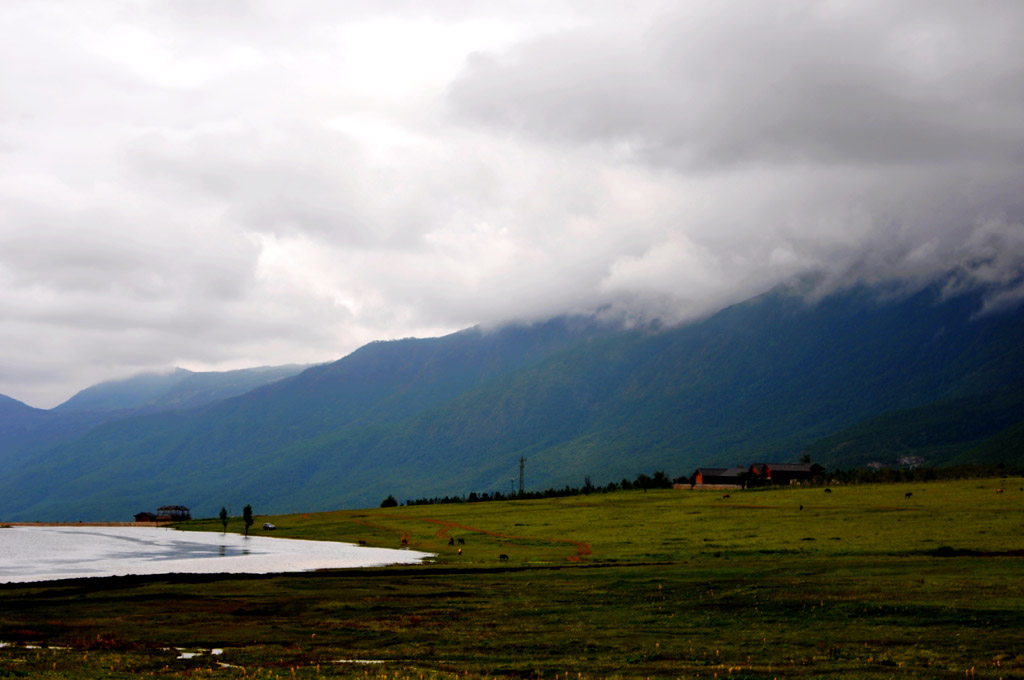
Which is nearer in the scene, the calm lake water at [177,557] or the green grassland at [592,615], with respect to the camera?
the green grassland at [592,615]

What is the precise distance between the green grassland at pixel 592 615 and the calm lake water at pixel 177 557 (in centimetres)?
1293

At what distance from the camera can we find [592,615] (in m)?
53.0

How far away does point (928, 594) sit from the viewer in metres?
52.4

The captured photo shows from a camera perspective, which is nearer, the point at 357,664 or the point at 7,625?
the point at 357,664

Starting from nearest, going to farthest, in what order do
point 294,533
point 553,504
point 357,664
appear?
point 357,664 → point 294,533 → point 553,504

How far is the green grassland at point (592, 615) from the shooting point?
126 feet

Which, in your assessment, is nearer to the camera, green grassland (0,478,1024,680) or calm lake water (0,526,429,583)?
green grassland (0,478,1024,680)

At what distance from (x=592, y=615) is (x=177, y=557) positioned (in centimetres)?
7890

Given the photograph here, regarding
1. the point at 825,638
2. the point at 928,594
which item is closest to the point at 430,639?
the point at 825,638

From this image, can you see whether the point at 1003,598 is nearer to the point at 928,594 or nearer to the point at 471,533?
Answer: the point at 928,594

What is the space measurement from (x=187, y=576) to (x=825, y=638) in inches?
2264

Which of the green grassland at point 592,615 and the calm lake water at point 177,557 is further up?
the green grassland at point 592,615

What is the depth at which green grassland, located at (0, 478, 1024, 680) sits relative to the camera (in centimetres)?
3831

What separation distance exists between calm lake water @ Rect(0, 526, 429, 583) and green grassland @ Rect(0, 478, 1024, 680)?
42.4 feet
